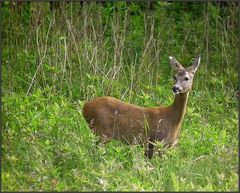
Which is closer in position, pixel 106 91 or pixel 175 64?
pixel 175 64

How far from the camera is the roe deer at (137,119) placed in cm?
789

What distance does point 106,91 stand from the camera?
9.08 metres

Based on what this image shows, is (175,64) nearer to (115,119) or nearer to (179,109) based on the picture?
(179,109)

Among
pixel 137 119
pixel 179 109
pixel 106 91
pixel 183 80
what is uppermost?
pixel 183 80

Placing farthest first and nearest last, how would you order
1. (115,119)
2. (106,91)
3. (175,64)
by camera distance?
(106,91) → (175,64) → (115,119)

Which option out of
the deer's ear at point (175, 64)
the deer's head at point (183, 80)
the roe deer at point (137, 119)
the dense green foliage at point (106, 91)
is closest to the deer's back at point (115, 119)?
the roe deer at point (137, 119)

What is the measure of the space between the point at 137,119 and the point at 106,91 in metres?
1.18

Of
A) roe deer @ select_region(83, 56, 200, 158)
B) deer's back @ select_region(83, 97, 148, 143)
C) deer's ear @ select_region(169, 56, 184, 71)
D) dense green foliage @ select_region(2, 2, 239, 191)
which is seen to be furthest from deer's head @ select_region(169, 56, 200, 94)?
deer's back @ select_region(83, 97, 148, 143)

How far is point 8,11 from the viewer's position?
10.0 metres

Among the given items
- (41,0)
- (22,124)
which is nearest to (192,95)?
(41,0)

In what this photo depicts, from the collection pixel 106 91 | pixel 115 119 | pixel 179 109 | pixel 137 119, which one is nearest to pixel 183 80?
pixel 179 109

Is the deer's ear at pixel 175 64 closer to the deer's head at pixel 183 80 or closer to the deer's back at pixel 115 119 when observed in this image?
the deer's head at pixel 183 80

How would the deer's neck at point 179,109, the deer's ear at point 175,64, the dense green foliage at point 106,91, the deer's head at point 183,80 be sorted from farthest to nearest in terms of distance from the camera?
the deer's ear at point 175,64 → the deer's neck at point 179,109 → the deer's head at point 183,80 → the dense green foliage at point 106,91

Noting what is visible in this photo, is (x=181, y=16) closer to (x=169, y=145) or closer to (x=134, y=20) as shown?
(x=134, y=20)
